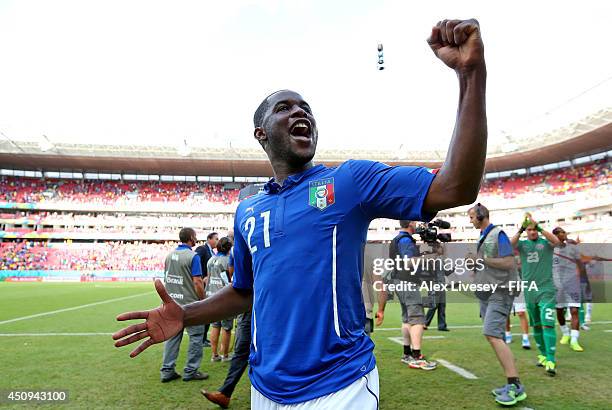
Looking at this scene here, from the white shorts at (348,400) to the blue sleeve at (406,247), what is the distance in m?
4.75

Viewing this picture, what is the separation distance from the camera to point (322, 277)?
143cm

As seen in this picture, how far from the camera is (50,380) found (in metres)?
5.39

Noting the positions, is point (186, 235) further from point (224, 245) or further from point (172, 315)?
point (172, 315)

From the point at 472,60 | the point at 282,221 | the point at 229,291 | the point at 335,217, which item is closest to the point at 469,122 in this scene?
the point at 472,60

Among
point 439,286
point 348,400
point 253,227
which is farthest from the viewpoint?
point 439,286

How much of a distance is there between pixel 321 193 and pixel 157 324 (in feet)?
3.20

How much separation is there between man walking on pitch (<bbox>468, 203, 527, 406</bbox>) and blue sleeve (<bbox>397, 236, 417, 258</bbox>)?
1090 mm

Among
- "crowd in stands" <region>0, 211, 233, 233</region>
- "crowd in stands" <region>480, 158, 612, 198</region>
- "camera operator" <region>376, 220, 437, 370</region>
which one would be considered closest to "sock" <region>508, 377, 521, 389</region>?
"camera operator" <region>376, 220, 437, 370</region>

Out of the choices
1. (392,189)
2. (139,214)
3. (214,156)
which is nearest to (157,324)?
(392,189)

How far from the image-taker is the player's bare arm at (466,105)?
116 cm

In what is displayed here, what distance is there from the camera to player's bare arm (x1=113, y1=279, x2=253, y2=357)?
1809 millimetres

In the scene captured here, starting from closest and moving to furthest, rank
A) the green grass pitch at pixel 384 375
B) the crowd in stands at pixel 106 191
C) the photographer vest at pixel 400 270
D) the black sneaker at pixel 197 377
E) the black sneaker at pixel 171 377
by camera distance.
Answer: the green grass pitch at pixel 384 375, the black sneaker at pixel 171 377, the black sneaker at pixel 197 377, the photographer vest at pixel 400 270, the crowd in stands at pixel 106 191

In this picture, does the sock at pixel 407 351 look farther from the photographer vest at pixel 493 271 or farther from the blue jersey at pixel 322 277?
the blue jersey at pixel 322 277

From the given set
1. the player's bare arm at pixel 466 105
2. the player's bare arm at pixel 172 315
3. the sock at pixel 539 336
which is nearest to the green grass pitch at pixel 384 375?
the sock at pixel 539 336
